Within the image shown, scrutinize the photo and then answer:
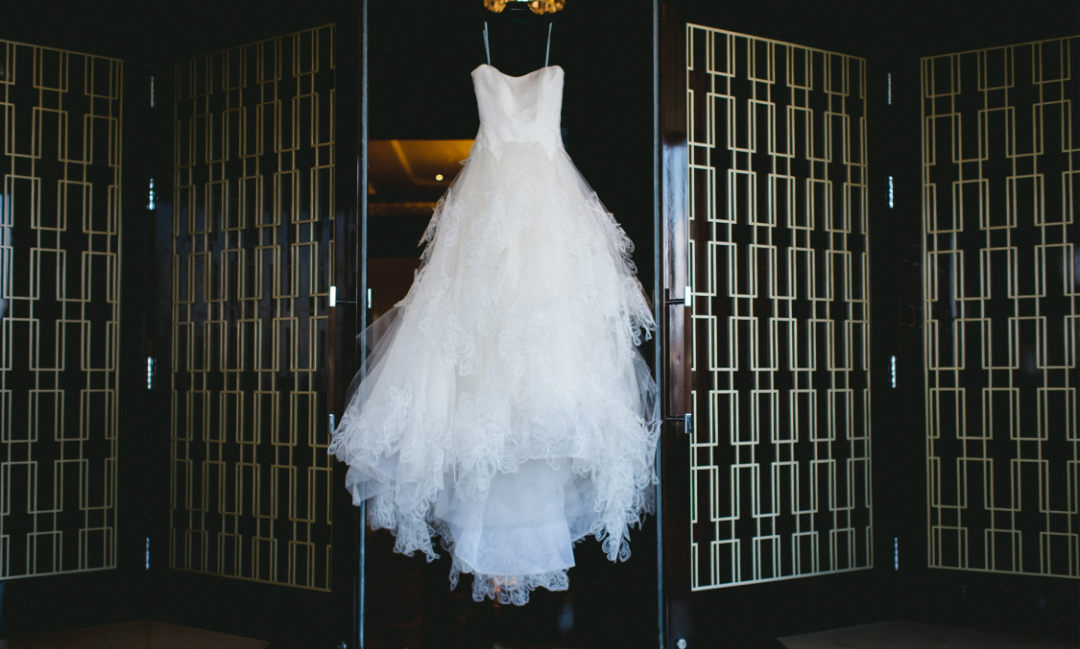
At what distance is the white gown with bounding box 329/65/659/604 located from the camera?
6.30 ft

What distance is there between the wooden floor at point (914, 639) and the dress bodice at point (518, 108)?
2189mm

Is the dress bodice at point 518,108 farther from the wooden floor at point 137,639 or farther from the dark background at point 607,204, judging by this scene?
the wooden floor at point 137,639

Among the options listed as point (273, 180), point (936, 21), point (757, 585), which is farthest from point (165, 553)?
point (936, 21)

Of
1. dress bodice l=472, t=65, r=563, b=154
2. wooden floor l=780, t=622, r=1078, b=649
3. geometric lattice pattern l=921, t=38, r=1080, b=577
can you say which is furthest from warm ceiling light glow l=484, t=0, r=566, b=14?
wooden floor l=780, t=622, r=1078, b=649

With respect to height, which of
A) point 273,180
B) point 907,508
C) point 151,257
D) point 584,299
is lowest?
point 907,508

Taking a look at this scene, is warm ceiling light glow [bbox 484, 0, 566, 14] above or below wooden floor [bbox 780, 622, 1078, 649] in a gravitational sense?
above

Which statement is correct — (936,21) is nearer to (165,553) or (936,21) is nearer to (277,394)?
(277,394)

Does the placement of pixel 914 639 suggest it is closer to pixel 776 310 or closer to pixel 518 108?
pixel 776 310

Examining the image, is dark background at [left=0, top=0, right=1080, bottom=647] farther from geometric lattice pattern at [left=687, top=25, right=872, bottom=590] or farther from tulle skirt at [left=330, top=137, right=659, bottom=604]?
tulle skirt at [left=330, top=137, right=659, bottom=604]

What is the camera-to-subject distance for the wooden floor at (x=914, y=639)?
2439 mm

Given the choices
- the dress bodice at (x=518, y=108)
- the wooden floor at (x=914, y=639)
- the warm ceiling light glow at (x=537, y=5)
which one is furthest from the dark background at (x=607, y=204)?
the dress bodice at (x=518, y=108)

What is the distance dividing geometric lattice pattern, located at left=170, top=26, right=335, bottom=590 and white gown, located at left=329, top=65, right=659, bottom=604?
1.98ft

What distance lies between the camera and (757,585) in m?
2.47

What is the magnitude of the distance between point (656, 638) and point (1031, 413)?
185 cm
